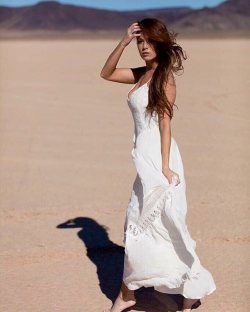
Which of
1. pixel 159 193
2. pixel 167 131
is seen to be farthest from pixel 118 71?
pixel 159 193

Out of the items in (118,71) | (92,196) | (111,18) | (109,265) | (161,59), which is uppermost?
(161,59)

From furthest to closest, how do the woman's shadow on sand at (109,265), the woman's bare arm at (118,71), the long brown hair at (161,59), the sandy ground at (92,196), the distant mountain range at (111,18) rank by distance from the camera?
the distant mountain range at (111,18)
the sandy ground at (92,196)
the woman's shadow on sand at (109,265)
the woman's bare arm at (118,71)
the long brown hair at (161,59)

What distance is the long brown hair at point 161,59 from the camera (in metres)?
4.04

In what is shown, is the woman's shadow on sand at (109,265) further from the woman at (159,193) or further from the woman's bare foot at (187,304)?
the woman at (159,193)

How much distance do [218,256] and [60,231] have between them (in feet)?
4.72

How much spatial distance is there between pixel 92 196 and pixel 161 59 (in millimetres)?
3529

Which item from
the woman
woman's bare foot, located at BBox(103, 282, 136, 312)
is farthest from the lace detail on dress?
woman's bare foot, located at BBox(103, 282, 136, 312)

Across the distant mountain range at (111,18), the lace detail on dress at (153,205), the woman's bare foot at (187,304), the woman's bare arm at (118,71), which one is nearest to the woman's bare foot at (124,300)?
the woman's bare foot at (187,304)

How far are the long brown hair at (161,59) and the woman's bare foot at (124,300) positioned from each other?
1.07 metres

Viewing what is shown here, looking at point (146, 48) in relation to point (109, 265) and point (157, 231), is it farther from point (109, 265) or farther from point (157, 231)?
point (109, 265)

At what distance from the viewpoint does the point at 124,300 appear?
4.41 metres

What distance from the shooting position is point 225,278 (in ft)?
16.4

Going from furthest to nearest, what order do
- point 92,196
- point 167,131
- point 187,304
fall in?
point 92,196
point 187,304
point 167,131

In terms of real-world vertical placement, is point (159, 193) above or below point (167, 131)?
below
